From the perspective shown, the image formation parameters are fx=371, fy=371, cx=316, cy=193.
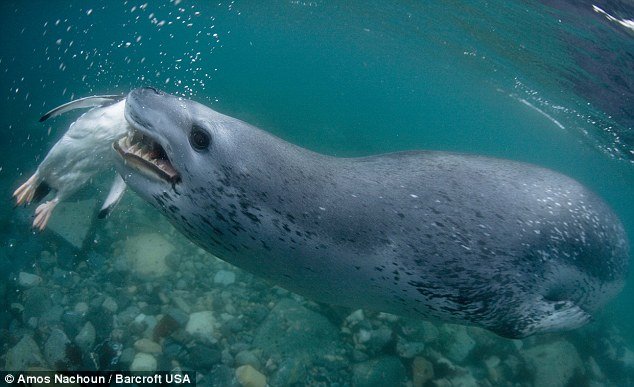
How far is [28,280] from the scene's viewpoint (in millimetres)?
A: 4926

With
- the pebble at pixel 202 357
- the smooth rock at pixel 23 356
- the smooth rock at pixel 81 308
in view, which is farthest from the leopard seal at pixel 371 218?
the smooth rock at pixel 81 308

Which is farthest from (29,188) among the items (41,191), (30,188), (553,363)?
(553,363)

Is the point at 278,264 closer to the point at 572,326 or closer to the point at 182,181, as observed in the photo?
the point at 182,181

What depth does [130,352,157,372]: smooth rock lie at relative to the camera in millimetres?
3848

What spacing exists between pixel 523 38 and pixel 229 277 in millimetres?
11864

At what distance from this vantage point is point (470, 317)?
118 inches

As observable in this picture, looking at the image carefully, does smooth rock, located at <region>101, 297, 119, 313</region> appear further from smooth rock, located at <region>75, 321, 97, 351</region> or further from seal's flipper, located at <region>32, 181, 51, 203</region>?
seal's flipper, located at <region>32, 181, 51, 203</region>

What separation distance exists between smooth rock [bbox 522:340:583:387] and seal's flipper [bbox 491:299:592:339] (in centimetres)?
227

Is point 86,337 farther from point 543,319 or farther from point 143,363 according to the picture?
point 543,319

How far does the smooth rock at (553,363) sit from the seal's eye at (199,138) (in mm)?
5585

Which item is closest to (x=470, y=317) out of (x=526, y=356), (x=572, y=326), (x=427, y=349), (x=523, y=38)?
(x=572, y=326)

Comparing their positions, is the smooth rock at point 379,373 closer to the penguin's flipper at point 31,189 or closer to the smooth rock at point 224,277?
the smooth rock at point 224,277

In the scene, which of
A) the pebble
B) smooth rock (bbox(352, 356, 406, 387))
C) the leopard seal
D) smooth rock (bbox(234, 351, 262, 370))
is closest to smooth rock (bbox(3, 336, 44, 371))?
the pebble

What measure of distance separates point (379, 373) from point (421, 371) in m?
0.56
